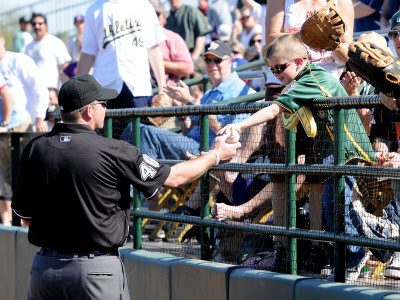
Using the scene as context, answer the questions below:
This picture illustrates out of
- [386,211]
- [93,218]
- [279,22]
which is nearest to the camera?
[93,218]

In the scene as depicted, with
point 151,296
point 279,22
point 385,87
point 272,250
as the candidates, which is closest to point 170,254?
point 151,296

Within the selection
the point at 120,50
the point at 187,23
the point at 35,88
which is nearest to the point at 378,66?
the point at 120,50

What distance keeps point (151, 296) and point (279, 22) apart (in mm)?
2543

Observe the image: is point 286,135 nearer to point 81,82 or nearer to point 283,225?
point 283,225

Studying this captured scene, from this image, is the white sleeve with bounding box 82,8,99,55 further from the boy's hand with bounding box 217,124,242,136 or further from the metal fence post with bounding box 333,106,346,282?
the metal fence post with bounding box 333,106,346,282

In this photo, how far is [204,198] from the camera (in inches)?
245

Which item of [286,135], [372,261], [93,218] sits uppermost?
[286,135]

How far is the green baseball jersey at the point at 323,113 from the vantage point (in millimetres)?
5035

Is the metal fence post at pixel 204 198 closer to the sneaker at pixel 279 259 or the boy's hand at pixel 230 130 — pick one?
the sneaker at pixel 279 259

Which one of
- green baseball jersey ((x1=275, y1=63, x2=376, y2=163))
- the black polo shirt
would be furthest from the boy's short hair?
the black polo shirt

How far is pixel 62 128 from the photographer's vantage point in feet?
15.6

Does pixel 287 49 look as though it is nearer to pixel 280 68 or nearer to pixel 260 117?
pixel 280 68

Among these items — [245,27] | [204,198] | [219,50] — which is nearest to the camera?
[204,198]

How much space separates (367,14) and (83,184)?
551 cm
